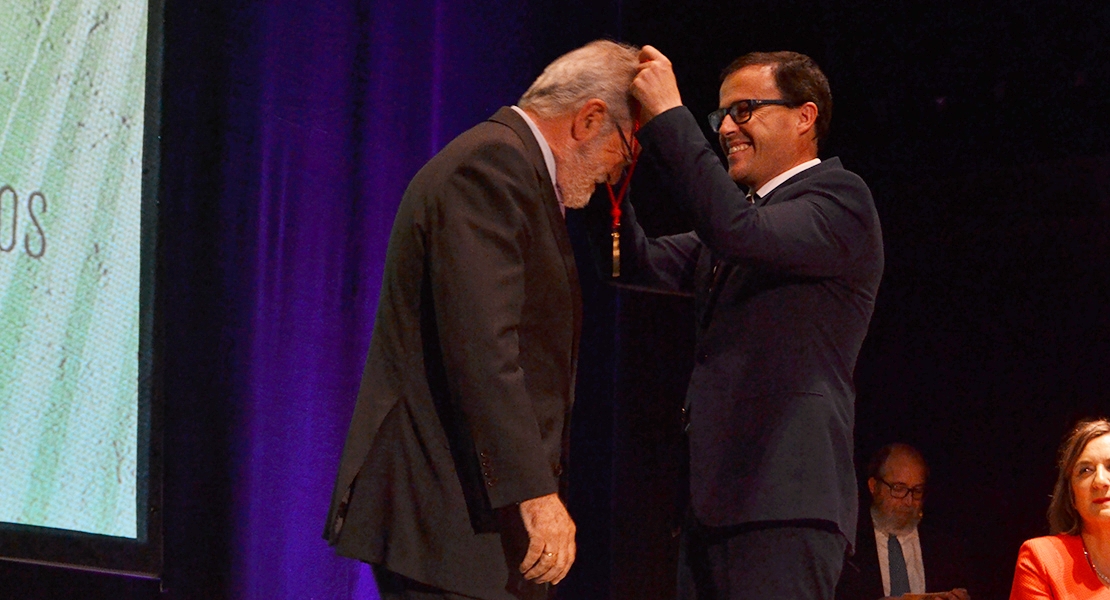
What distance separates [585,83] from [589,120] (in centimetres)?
6

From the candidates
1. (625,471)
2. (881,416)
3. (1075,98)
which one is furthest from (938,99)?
(625,471)

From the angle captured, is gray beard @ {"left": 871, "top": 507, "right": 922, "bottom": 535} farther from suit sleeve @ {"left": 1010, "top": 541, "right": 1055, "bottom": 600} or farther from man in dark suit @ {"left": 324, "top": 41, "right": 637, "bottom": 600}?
man in dark suit @ {"left": 324, "top": 41, "right": 637, "bottom": 600}

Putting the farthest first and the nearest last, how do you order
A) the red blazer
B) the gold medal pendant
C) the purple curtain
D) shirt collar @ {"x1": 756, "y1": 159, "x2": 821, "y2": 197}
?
the red blazer, the purple curtain, the gold medal pendant, shirt collar @ {"x1": 756, "y1": 159, "x2": 821, "y2": 197}

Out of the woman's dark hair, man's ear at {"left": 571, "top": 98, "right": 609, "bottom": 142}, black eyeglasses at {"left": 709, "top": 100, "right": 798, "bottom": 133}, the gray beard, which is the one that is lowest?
the gray beard

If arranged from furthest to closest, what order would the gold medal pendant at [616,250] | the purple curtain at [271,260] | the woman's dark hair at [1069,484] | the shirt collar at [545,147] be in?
the woman's dark hair at [1069,484] → the purple curtain at [271,260] → the gold medal pendant at [616,250] → the shirt collar at [545,147]

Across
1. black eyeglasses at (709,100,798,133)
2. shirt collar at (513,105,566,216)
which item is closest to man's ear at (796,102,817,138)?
black eyeglasses at (709,100,798,133)

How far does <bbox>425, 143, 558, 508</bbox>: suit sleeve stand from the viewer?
157 centimetres

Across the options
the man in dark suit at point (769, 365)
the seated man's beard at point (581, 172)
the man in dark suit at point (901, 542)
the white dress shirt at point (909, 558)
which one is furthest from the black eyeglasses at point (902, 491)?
the seated man's beard at point (581, 172)

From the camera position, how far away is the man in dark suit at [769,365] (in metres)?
1.89

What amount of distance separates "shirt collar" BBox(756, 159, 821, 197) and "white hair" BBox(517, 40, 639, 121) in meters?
0.40

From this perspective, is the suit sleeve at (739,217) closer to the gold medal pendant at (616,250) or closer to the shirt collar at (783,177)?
the shirt collar at (783,177)

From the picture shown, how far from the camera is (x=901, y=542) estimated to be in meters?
4.04

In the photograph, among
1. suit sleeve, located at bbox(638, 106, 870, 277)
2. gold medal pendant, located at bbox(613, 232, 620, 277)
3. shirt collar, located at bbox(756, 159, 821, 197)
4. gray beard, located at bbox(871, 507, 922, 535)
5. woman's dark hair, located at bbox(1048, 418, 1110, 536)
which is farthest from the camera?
gray beard, located at bbox(871, 507, 922, 535)

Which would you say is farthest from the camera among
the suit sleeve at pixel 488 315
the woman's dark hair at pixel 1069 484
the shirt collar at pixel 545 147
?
the woman's dark hair at pixel 1069 484
